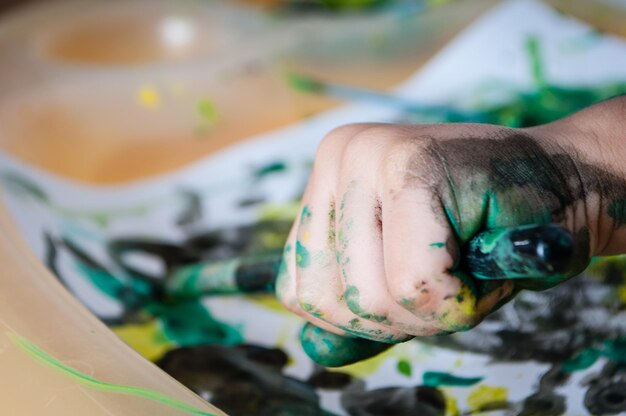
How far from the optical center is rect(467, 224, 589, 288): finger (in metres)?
0.24

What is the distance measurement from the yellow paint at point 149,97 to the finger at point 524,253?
0.53 meters

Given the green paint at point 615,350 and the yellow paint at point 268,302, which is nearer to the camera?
the green paint at point 615,350

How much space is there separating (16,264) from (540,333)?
0.28 m

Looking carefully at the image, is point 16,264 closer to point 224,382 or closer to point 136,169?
point 224,382

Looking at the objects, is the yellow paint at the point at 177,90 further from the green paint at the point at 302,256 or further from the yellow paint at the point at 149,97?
the green paint at the point at 302,256

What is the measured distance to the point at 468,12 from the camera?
0.80 metres

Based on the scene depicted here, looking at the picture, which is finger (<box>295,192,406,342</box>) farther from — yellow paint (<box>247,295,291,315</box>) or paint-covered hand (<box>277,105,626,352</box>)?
yellow paint (<box>247,295,291,315</box>)

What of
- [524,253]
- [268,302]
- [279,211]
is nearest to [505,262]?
[524,253]

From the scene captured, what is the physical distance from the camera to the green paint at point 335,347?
1.13ft

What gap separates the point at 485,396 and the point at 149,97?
482 millimetres

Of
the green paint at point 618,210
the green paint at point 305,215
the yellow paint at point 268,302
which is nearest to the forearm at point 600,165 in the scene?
the green paint at point 618,210

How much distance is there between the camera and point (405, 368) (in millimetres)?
415

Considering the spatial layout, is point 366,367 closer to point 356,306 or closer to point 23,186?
point 356,306

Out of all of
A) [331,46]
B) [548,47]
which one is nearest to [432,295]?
[548,47]
